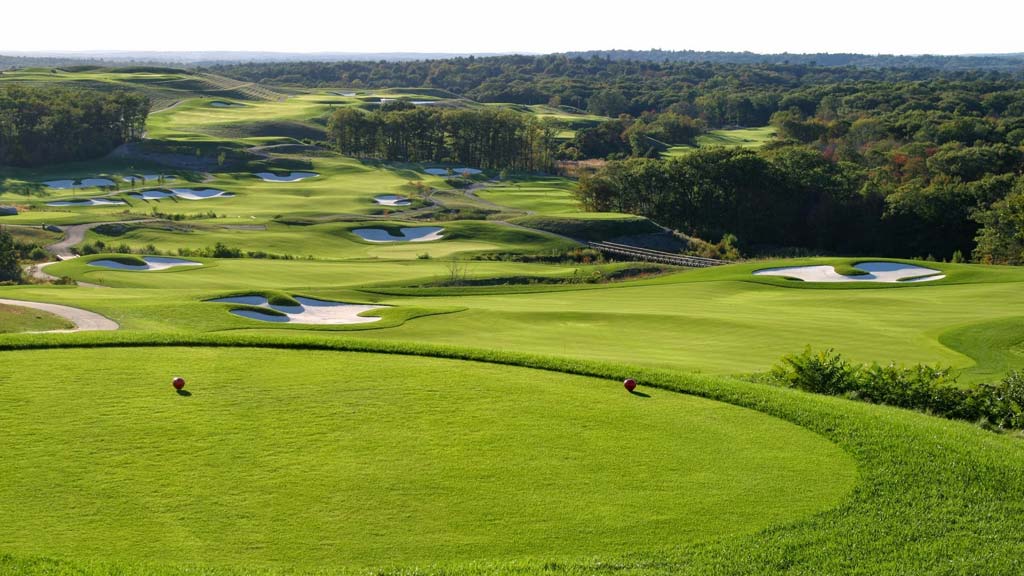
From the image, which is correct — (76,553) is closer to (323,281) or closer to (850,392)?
(850,392)

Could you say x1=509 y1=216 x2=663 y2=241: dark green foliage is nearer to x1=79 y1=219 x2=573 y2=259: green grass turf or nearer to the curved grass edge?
x1=79 y1=219 x2=573 y2=259: green grass turf

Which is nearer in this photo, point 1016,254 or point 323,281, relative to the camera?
point 323,281

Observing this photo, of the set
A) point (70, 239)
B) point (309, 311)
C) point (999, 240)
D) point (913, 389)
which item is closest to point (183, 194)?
point (70, 239)

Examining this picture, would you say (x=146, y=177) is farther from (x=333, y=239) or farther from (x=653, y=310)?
(x=653, y=310)

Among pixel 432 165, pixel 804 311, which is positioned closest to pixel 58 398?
pixel 804 311

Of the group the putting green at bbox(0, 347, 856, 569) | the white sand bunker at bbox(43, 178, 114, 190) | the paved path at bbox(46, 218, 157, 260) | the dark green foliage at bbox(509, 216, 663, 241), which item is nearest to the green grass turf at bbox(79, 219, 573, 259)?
the paved path at bbox(46, 218, 157, 260)

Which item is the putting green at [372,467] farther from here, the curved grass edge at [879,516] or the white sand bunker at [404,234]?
the white sand bunker at [404,234]

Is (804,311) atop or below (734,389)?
below

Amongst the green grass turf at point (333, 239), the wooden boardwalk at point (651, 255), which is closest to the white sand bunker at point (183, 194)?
the green grass turf at point (333, 239)
